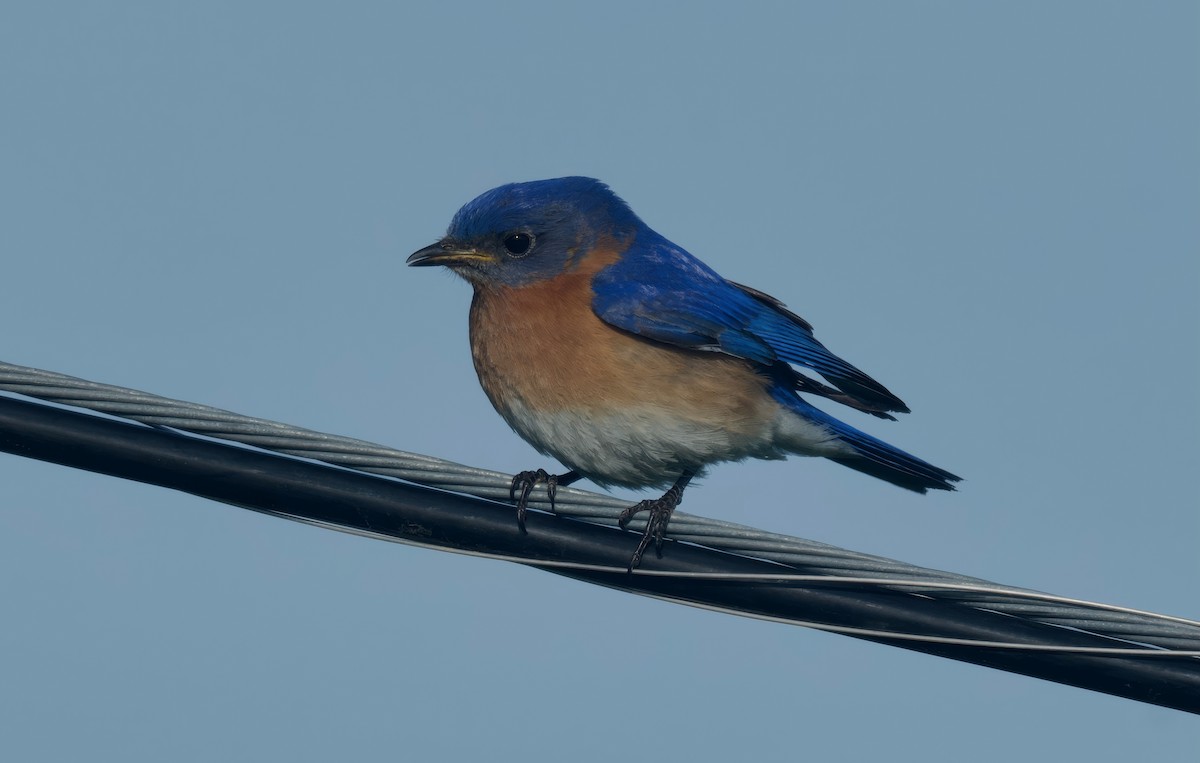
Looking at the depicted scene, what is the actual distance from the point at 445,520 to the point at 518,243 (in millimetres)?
3677

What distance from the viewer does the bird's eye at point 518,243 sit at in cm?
855

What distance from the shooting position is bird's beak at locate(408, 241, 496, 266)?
8562 mm

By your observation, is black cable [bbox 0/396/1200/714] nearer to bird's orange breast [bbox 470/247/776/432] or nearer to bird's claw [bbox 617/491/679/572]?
bird's claw [bbox 617/491/679/572]

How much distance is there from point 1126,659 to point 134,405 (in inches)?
131

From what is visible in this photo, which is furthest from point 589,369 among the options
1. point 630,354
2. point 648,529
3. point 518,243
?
point 648,529

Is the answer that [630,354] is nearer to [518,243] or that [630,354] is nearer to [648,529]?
[518,243]

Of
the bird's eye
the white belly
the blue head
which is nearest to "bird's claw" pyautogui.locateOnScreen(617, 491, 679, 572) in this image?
the white belly

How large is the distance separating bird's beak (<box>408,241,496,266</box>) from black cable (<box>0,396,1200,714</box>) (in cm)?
352

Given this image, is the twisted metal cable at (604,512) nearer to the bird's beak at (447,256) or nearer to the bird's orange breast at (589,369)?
the bird's orange breast at (589,369)

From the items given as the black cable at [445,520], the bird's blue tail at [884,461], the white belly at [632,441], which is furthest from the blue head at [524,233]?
the black cable at [445,520]

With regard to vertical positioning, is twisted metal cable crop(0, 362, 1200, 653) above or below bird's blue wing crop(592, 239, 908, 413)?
below

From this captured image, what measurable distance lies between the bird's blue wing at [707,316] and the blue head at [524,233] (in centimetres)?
29

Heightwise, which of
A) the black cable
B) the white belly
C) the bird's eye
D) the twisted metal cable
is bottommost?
the black cable

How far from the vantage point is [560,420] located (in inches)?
296
